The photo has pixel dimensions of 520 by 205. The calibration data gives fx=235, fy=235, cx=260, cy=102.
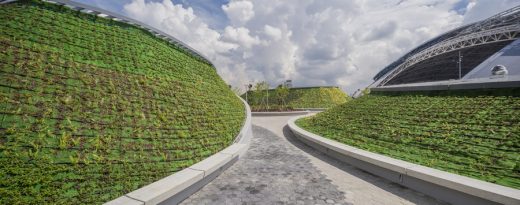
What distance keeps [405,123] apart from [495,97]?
3378 mm

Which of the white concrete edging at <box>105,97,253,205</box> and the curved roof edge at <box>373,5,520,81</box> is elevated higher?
the curved roof edge at <box>373,5,520,81</box>

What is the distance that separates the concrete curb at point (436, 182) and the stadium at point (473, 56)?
70.9 feet

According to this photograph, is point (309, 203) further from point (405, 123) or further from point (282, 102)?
point (282, 102)

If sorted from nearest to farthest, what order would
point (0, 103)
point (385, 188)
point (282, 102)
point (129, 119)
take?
point (0, 103) → point (385, 188) → point (129, 119) → point (282, 102)

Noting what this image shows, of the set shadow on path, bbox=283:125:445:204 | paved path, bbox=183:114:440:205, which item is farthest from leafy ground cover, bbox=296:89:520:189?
paved path, bbox=183:114:440:205

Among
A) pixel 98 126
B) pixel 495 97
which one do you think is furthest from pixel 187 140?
pixel 495 97

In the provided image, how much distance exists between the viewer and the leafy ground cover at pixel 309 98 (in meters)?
46.6

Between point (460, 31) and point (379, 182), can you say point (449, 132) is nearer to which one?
point (379, 182)

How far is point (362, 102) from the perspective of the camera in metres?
16.7

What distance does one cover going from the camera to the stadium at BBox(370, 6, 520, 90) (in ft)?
94.4

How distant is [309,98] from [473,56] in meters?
26.0

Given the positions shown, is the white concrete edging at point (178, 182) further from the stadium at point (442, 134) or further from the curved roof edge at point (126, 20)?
the curved roof edge at point (126, 20)

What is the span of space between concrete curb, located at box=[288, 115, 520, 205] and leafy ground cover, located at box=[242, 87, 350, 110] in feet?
121

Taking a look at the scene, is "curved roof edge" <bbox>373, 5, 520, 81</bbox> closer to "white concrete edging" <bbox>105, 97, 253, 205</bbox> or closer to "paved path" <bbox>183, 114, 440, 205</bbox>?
"paved path" <bbox>183, 114, 440, 205</bbox>
